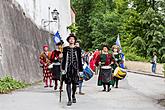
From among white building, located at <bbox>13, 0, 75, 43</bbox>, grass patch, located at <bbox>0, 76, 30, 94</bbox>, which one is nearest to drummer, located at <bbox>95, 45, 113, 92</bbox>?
grass patch, located at <bbox>0, 76, 30, 94</bbox>

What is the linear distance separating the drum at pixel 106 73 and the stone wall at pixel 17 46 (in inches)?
135

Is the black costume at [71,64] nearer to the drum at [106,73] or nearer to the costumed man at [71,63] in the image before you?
the costumed man at [71,63]

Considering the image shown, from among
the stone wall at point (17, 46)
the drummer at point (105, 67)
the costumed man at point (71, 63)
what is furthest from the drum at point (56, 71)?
the costumed man at point (71, 63)

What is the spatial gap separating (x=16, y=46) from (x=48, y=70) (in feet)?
9.45

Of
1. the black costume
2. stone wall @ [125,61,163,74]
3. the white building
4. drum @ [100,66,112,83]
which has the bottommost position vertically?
stone wall @ [125,61,163,74]

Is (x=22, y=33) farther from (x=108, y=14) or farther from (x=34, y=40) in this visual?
(x=108, y=14)

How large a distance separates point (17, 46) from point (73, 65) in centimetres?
824

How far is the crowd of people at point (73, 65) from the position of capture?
431 inches

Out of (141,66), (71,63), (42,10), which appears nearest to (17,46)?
(71,63)

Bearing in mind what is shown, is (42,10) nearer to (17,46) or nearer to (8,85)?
(17,46)

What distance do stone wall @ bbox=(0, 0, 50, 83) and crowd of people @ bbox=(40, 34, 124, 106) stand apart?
1471 mm

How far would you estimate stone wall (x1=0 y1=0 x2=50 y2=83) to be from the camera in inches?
649

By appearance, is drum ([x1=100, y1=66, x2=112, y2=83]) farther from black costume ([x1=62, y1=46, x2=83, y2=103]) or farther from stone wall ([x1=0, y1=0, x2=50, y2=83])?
black costume ([x1=62, y1=46, x2=83, y2=103])

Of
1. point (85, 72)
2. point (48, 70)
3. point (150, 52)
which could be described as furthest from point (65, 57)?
point (150, 52)
